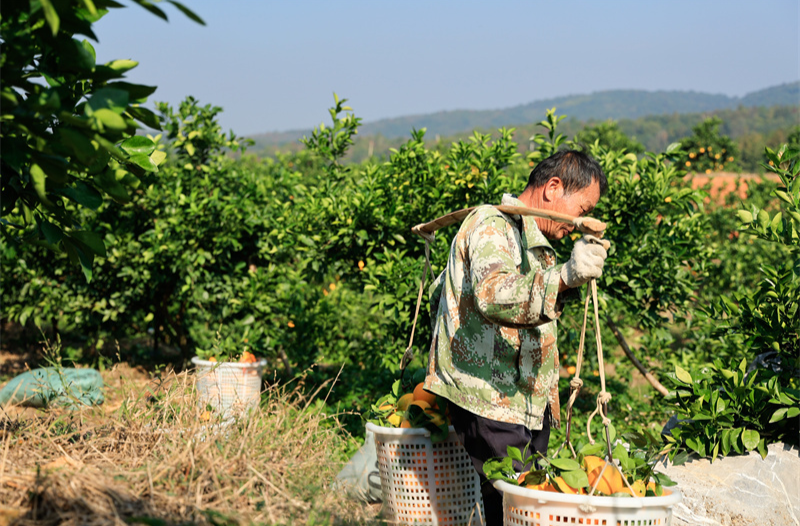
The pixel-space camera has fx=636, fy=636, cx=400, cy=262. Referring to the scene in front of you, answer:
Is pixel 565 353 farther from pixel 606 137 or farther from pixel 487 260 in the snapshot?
pixel 606 137

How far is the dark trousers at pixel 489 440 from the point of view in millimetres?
2008

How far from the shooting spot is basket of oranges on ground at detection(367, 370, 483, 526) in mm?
2230

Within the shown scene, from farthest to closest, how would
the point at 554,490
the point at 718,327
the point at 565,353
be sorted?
the point at 565,353 → the point at 718,327 → the point at 554,490

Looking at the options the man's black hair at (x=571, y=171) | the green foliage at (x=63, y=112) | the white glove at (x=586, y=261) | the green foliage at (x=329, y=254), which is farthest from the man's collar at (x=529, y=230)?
the green foliage at (x=329, y=254)

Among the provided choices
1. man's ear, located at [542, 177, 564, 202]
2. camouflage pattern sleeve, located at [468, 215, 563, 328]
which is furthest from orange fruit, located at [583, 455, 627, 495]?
man's ear, located at [542, 177, 564, 202]

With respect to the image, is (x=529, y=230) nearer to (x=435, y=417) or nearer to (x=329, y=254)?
(x=435, y=417)

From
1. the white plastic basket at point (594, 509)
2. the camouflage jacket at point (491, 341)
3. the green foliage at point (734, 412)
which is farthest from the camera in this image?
the green foliage at point (734, 412)

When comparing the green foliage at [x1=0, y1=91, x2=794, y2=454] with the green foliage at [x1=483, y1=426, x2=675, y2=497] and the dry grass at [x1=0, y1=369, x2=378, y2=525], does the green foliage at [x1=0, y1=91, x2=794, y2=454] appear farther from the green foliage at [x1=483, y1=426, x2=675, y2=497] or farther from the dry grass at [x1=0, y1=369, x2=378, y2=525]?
the green foliage at [x1=483, y1=426, x2=675, y2=497]

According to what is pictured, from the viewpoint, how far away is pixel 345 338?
20.1 feet

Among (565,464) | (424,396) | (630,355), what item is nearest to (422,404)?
(424,396)

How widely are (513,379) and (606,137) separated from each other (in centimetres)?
1941

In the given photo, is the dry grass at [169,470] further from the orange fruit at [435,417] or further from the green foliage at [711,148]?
the green foliage at [711,148]

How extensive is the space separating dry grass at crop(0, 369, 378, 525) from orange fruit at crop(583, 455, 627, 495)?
667 millimetres

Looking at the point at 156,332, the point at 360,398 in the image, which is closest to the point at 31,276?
the point at 156,332
